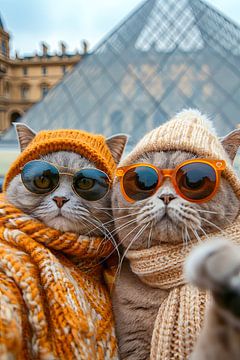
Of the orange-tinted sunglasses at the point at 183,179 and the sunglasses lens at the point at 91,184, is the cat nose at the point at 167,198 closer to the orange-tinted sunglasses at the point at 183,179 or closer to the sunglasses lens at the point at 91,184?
the orange-tinted sunglasses at the point at 183,179

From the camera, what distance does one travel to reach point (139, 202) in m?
1.06

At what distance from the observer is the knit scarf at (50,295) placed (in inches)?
33.8

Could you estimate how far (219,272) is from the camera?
516 millimetres

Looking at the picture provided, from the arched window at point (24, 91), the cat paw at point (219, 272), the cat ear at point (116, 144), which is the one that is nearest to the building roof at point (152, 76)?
the cat ear at point (116, 144)

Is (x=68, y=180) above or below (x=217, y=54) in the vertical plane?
below

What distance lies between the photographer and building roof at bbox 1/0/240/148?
24.5ft

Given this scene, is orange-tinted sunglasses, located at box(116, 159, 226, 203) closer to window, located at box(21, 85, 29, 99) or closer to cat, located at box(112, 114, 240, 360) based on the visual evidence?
cat, located at box(112, 114, 240, 360)

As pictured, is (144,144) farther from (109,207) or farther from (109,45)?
(109,45)

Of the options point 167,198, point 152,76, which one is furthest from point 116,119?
point 167,198

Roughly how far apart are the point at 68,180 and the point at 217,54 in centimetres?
813

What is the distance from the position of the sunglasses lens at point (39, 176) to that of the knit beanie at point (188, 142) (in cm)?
20

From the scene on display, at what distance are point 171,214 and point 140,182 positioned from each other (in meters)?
0.12

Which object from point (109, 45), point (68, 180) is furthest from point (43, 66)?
point (68, 180)

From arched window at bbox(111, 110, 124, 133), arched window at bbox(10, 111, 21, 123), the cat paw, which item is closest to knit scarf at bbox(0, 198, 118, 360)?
the cat paw
